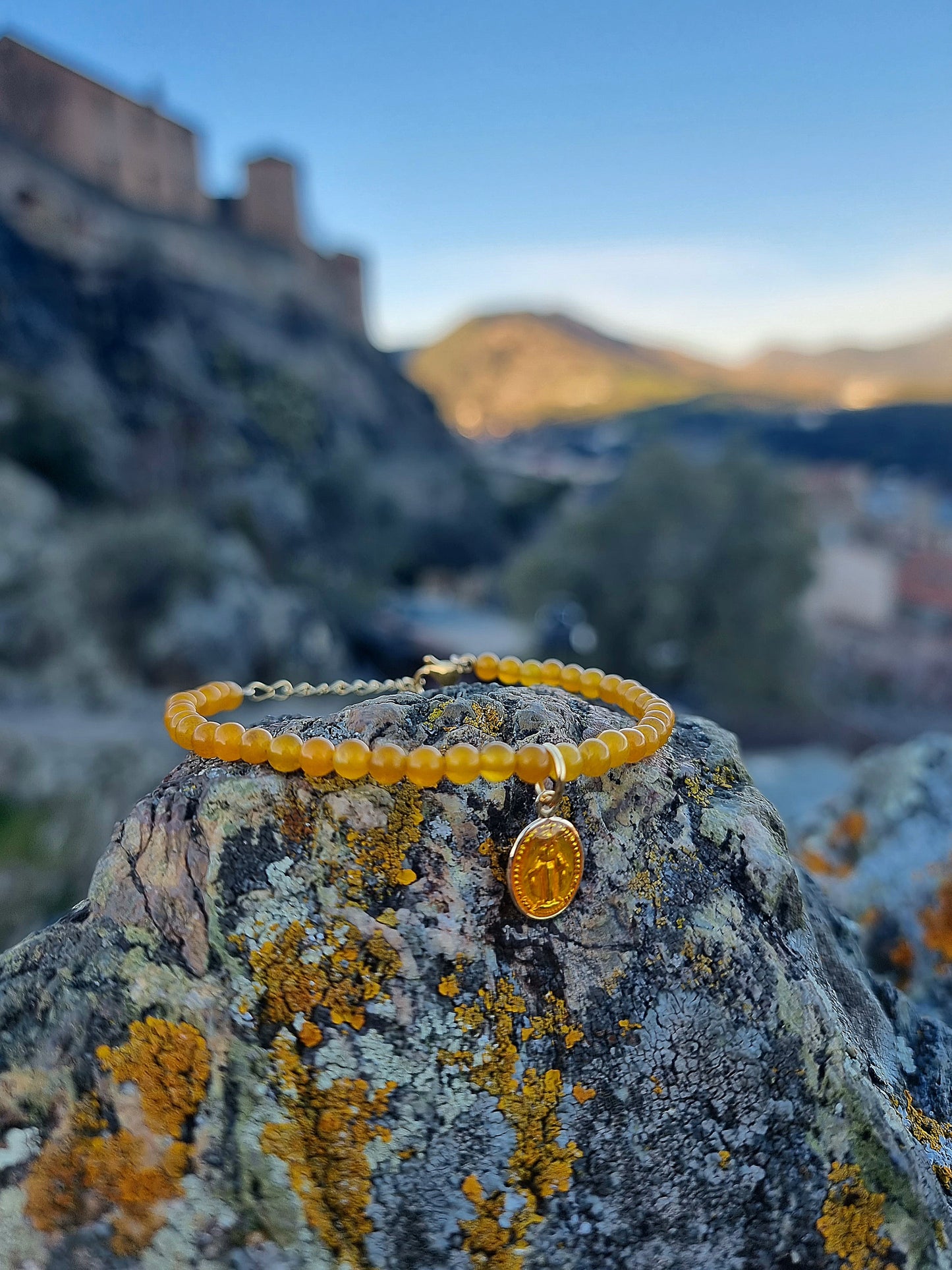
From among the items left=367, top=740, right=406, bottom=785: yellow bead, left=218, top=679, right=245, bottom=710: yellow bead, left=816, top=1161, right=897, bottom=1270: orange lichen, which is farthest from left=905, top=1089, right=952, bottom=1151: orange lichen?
left=218, top=679, right=245, bottom=710: yellow bead

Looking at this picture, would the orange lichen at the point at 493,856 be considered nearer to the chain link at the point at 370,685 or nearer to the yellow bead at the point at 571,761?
the yellow bead at the point at 571,761

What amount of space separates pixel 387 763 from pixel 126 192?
1172 inches

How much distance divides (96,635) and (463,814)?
1249cm

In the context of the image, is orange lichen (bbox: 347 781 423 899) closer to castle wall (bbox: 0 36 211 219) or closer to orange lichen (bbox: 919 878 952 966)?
orange lichen (bbox: 919 878 952 966)

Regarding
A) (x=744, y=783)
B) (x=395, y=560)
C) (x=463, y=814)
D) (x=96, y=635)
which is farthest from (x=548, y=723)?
(x=395, y=560)

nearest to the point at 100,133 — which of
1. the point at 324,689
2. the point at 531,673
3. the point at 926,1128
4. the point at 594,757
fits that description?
the point at 324,689

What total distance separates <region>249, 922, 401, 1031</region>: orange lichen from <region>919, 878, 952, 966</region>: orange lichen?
149 cm

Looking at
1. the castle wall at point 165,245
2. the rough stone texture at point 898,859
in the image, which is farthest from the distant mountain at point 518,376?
the rough stone texture at point 898,859

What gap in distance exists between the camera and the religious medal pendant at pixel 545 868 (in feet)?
4.17

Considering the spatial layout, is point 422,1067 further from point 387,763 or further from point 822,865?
point 822,865

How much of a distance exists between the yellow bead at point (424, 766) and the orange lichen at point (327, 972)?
0.82 feet

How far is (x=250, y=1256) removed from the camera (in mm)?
1103

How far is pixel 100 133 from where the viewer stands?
23172 millimetres

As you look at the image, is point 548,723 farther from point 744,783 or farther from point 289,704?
point 289,704
